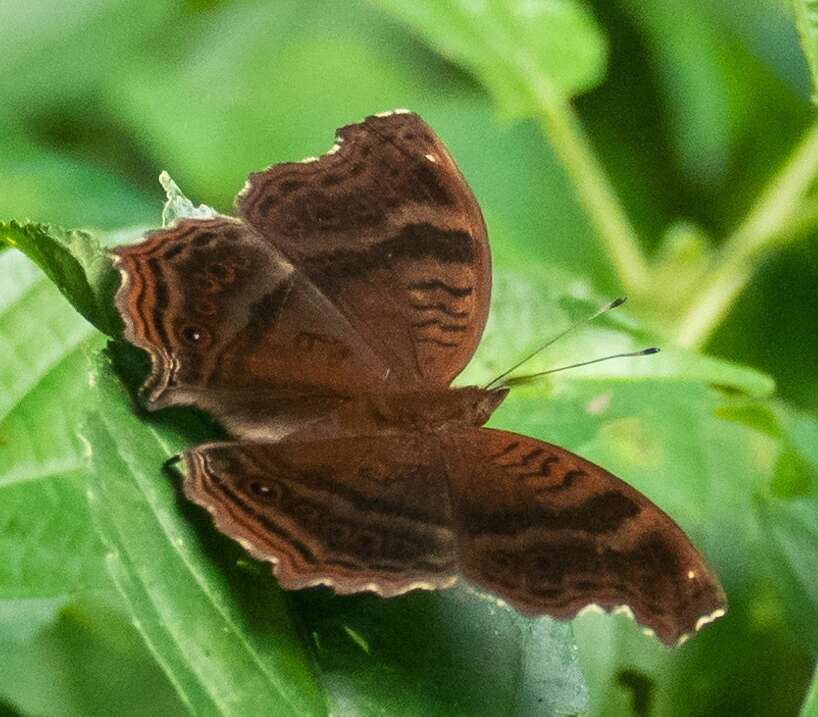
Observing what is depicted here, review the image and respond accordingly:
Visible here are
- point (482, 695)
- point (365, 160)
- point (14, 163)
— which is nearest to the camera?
point (482, 695)

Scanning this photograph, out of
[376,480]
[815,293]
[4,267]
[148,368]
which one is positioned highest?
[4,267]

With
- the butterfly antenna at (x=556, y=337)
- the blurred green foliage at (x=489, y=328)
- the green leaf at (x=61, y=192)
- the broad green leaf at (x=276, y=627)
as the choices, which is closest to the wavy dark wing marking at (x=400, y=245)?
the butterfly antenna at (x=556, y=337)

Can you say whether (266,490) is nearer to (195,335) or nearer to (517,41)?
(195,335)

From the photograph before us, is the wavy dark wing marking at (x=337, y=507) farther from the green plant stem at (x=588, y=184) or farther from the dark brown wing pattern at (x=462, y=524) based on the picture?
the green plant stem at (x=588, y=184)

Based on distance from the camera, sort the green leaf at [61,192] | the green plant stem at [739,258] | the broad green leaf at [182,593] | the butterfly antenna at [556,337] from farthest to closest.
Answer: the green leaf at [61,192]
the green plant stem at [739,258]
the butterfly antenna at [556,337]
the broad green leaf at [182,593]

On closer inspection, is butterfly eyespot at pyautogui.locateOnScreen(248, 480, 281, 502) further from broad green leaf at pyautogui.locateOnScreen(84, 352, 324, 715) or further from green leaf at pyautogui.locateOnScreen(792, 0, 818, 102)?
green leaf at pyautogui.locateOnScreen(792, 0, 818, 102)

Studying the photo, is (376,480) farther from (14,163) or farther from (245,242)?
(14,163)

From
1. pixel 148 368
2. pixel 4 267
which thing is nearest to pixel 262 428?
pixel 148 368
